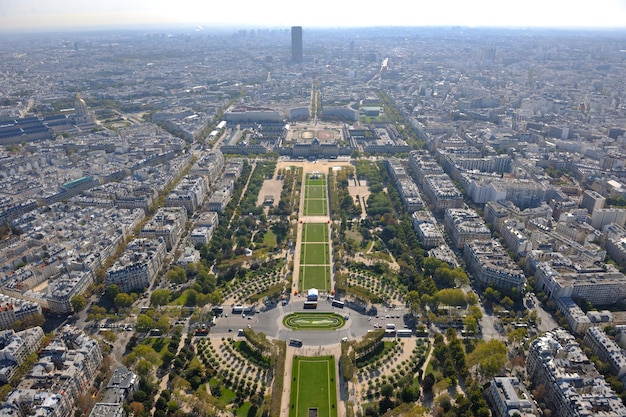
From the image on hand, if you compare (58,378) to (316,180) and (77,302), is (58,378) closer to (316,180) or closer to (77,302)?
(77,302)

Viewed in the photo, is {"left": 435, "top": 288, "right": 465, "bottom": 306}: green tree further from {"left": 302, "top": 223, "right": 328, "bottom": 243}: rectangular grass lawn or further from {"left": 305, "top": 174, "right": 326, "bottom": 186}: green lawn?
{"left": 305, "top": 174, "right": 326, "bottom": 186}: green lawn

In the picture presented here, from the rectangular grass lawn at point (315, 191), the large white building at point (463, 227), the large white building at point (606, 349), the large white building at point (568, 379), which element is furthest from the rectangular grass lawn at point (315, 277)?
the large white building at point (606, 349)

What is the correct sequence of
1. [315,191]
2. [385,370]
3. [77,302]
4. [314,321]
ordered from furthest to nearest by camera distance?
[315,191] → [77,302] → [314,321] → [385,370]

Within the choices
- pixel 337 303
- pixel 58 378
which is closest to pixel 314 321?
pixel 337 303

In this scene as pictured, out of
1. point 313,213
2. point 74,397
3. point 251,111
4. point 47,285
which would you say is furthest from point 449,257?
point 251,111

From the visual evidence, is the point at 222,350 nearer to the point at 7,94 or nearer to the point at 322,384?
the point at 322,384

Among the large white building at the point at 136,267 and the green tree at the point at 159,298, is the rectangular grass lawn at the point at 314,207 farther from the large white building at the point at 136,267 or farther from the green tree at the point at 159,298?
the green tree at the point at 159,298

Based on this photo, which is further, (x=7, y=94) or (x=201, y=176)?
(x=7, y=94)
